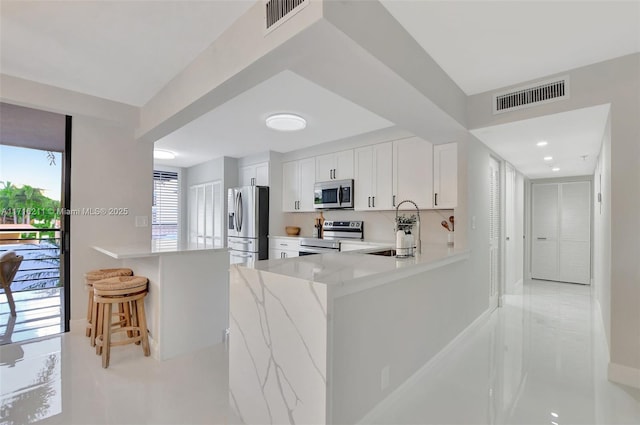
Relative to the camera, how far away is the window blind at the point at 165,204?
6.99m

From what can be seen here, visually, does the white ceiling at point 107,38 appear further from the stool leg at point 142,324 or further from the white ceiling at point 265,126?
the stool leg at point 142,324

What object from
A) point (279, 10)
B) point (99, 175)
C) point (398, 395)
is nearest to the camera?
point (279, 10)

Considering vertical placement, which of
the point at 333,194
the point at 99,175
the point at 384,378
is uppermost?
the point at 99,175

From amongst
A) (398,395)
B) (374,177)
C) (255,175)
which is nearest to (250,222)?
(255,175)

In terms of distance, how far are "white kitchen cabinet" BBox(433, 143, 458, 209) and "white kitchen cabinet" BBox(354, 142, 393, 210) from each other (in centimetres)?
65

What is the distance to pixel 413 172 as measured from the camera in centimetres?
402

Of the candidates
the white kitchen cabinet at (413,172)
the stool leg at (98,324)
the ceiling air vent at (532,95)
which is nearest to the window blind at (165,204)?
the stool leg at (98,324)

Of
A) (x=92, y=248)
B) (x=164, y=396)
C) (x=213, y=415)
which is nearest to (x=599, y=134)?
Result: (x=213, y=415)

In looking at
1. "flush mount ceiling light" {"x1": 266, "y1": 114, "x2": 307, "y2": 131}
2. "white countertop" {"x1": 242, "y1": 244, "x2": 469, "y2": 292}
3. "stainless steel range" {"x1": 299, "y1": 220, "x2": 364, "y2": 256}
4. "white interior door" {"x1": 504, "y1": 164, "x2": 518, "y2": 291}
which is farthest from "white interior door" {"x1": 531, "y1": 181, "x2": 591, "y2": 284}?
"flush mount ceiling light" {"x1": 266, "y1": 114, "x2": 307, "y2": 131}

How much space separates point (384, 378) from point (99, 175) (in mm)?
3586

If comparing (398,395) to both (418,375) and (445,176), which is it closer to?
(418,375)

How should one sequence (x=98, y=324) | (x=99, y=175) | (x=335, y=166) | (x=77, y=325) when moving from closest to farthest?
(x=98, y=324) → (x=77, y=325) → (x=99, y=175) → (x=335, y=166)

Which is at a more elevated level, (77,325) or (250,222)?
(250,222)

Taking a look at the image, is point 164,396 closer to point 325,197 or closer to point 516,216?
point 325,197
